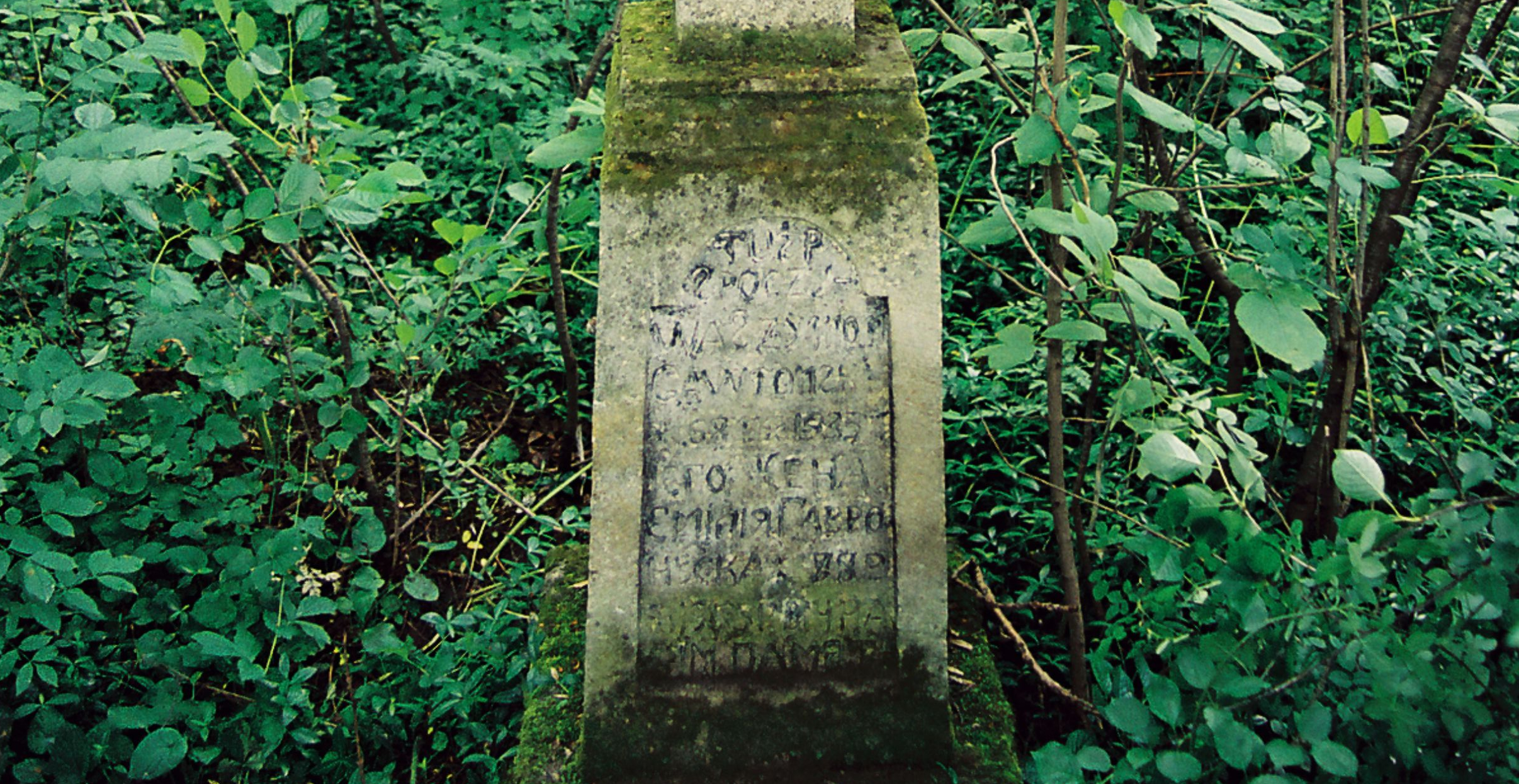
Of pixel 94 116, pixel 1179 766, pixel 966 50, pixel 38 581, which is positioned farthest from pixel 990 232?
pixel 38 581

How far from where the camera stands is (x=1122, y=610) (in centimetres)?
210

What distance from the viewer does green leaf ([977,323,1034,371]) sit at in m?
1.62

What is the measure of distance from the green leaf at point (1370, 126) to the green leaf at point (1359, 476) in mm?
535

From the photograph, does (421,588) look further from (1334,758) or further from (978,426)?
(1334,758)

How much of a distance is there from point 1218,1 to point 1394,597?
3.26 feet

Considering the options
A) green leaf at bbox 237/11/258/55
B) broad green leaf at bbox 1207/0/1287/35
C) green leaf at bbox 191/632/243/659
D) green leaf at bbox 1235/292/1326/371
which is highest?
broad green leaf at bbox 1207/0/1287/35

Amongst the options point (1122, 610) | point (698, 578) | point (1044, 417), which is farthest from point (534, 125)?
point (1122, 610)

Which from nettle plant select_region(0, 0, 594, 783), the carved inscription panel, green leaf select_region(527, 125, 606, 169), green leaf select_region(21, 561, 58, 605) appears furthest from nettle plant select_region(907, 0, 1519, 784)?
green leaf select_region(21, 561, 58, 605)

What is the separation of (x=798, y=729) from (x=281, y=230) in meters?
1.44

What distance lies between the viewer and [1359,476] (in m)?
1.38

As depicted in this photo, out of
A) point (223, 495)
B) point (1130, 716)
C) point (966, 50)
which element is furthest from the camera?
point (223, 495)

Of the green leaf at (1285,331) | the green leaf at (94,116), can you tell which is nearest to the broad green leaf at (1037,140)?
the green leaf at (1285,331)

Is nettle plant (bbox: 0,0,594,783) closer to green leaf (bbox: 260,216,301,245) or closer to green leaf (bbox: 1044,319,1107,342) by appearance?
green leaf (bbox: 260,216,301,245)

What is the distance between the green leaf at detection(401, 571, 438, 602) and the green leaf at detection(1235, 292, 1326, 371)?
6.21 feet
